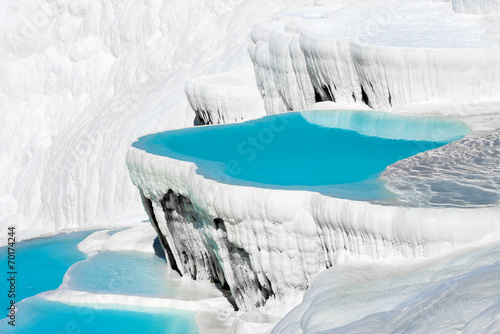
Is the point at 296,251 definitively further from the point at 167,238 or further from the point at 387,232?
the point at 167,238

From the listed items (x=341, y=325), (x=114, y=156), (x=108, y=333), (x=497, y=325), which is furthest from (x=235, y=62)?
(x=497, y=325)

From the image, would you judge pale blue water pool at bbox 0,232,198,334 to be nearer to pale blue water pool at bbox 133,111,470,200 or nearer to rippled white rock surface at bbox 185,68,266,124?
pale blue water pool at bbox 133,111,470,200

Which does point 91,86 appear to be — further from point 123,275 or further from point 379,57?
point 123,275

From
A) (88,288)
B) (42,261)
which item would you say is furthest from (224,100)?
(88,288)

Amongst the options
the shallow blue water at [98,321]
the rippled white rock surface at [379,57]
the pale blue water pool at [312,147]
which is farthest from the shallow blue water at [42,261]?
the rippled white rock surface at [379,57]

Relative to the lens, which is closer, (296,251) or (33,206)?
(296,251)

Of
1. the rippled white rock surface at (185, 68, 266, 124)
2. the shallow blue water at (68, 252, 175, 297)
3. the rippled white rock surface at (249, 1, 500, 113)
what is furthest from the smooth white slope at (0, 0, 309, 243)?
the shallow blue water at (68, 252, 175, 297)

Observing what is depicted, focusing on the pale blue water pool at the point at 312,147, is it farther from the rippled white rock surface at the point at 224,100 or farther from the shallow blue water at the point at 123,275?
the rippled white rock surface at the point at 224,100
